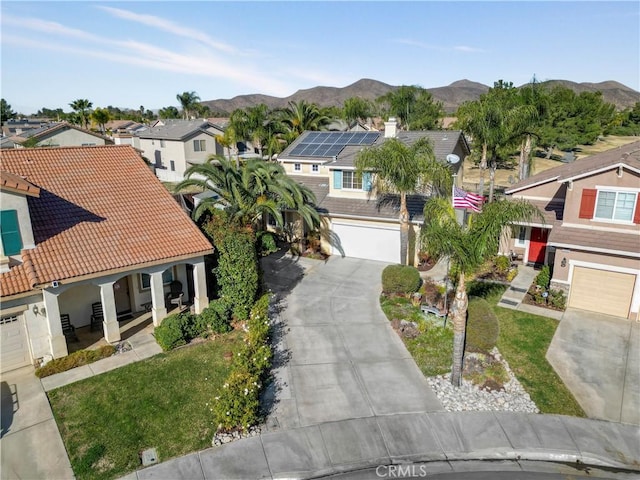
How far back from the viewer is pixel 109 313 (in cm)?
Result: 1539

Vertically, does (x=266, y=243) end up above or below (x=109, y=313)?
above

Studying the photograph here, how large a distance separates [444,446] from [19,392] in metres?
12.7

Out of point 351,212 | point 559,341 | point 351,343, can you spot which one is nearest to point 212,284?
point 351,343

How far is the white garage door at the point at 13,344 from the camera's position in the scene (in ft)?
45.5

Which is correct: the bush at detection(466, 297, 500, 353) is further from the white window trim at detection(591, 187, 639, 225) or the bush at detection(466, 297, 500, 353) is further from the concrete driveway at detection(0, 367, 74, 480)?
the concrete driveway at detection(0, 367, 74, 480)

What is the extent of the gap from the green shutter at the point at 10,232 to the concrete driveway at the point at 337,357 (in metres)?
9.38

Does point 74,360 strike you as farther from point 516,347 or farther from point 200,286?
point 516,347

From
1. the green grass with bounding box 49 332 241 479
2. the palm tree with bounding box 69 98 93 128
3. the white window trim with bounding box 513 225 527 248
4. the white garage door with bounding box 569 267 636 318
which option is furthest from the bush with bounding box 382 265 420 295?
the palm tree with bounding box 69 98 93 128

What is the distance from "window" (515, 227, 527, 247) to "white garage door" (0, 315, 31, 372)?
2317 cm

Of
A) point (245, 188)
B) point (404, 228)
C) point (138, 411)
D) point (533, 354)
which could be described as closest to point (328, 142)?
point (404, 228)

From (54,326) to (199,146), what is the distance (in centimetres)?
4156

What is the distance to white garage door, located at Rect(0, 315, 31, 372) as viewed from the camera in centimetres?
1388

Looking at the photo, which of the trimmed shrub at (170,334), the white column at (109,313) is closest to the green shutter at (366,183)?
the trimmed shrub at (170,334)

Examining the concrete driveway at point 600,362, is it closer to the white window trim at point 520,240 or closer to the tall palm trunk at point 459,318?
the tall palm trunk at point 459,318
